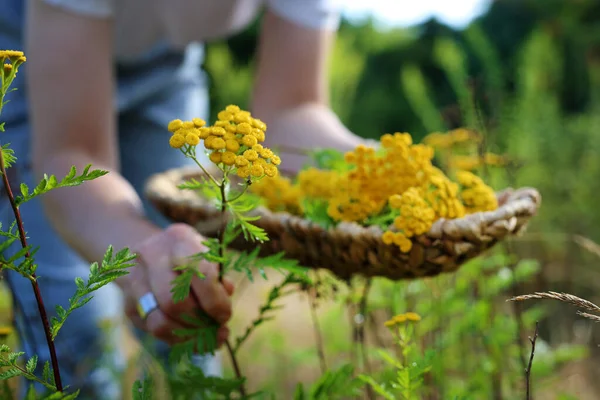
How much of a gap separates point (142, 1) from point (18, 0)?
12.3 inches

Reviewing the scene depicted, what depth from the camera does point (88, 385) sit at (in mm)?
1612

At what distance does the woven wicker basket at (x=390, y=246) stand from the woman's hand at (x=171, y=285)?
132mm

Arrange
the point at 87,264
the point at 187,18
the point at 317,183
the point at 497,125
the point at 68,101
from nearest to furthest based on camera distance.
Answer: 1. the point at 317,183
2. the point at 68,101
3. the point at 187,18
4. the point at 87,264
5. the point at 497,125

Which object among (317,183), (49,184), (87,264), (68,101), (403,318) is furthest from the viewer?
(87,264)

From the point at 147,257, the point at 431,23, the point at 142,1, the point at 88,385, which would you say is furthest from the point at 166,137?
the point at 431,23

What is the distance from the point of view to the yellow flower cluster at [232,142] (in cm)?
55

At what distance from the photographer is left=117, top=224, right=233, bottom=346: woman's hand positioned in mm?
740

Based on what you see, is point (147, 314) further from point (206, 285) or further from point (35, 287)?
point (35, 287)

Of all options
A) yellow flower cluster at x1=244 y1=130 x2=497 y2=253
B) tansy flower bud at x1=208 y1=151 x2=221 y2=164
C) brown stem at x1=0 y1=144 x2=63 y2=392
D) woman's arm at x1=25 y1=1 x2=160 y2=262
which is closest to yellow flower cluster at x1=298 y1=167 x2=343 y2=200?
yellow flower cluster at x1=244 y1=130 x2=497 y2=253

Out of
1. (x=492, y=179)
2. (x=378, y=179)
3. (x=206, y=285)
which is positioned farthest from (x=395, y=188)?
(x=492, y=179)

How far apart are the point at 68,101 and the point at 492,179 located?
1.41 meters

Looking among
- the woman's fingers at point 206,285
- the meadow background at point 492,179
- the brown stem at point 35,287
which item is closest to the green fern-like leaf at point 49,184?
the brown stem at point 35,287

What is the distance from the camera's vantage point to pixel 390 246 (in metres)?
Answer: 0.78

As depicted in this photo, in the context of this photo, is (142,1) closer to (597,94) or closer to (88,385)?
(88,385)
